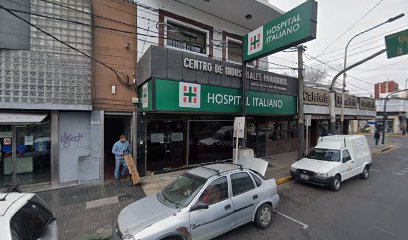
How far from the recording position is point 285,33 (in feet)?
22.7

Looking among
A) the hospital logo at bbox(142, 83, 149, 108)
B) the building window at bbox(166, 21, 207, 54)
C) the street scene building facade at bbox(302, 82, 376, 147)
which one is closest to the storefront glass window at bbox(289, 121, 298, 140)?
the street scene building facade at bbox(302, 82, 376, 147)

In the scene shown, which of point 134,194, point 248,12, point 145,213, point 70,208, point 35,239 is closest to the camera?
point 35,239

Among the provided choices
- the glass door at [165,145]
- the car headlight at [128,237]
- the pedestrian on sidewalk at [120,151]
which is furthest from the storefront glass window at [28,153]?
the car headlight at [128,237]

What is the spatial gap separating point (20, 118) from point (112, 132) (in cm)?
493

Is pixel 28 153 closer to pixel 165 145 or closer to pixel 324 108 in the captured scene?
pixel 165 145

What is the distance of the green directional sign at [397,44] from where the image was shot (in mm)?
8148

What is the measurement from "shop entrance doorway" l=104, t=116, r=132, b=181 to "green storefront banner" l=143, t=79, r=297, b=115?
178cm

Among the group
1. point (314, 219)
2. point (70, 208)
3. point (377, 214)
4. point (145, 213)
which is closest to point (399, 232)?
point (377, 214)

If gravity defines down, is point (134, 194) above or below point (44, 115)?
below

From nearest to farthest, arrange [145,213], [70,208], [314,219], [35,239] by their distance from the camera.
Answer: [35,239]
[145,213]
[314,219]
[70,208]

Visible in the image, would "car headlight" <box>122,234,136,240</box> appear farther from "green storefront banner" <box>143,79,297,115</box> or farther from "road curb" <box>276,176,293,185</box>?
"road curb" <box>276,176,293,185</box>

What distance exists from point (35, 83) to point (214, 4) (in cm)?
838

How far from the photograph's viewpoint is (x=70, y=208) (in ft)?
19.5

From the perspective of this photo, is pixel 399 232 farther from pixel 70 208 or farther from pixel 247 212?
pixel 70 208
